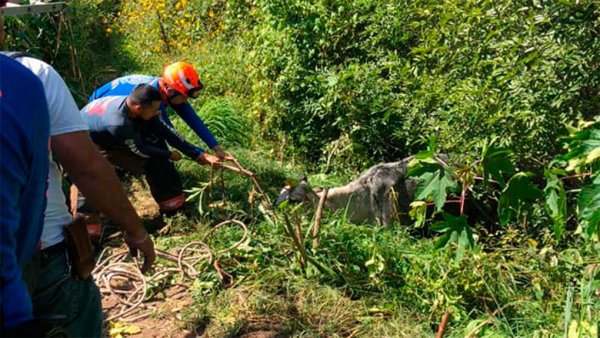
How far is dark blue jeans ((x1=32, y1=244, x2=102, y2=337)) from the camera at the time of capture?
193 cm

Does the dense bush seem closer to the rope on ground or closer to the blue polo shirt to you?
the blue polo shirt

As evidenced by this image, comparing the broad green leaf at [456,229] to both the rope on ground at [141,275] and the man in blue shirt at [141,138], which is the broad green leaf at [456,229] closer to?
the rope on ground at [141,275]

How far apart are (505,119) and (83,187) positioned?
2.95 metres

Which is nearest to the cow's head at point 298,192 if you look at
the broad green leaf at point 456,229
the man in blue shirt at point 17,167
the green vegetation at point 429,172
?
the green vegetation at point 429,172

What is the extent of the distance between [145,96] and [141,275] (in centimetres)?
137

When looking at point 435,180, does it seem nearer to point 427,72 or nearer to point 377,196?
point 377,196

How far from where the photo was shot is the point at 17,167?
134 cm

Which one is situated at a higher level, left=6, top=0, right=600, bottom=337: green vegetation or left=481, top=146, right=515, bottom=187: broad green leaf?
left=481, top=146, right=515, bottom=187: broad green leaf

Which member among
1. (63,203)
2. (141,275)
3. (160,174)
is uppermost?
(63,203)

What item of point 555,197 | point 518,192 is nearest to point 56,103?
point 518,192

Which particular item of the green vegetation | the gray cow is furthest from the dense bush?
the gray cow

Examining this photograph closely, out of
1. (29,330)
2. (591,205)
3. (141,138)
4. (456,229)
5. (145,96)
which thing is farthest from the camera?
(141,138)

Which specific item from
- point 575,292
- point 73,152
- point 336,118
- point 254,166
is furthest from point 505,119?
point 73,152

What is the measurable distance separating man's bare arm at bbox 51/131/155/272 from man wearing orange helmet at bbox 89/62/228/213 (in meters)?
2.78
